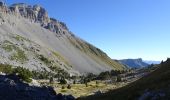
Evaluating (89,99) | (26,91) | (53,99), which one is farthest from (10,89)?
(89,99)

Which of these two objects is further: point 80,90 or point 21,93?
point 80,90

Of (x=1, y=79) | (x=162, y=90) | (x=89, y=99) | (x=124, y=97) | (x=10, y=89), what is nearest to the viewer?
(x=162, y=90)

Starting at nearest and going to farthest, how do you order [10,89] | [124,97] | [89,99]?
[124,97], [89,99], [10,89]

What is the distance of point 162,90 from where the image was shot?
171 feet

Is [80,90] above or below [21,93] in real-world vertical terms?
above

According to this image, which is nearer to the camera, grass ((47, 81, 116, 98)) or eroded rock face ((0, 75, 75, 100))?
eroded rock face ((0, 75, 75, 100))

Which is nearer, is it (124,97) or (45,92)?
(124,97)

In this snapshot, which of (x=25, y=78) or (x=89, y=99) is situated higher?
(x=25, y=78)

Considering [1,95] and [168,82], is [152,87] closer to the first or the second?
[168,82]

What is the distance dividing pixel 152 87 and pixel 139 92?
265 centimetres

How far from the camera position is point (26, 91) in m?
88.1

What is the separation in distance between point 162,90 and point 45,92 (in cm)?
5050

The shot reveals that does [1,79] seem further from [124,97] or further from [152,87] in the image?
[152,87]

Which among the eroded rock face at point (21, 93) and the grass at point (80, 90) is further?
the grass at point (80, 90)
